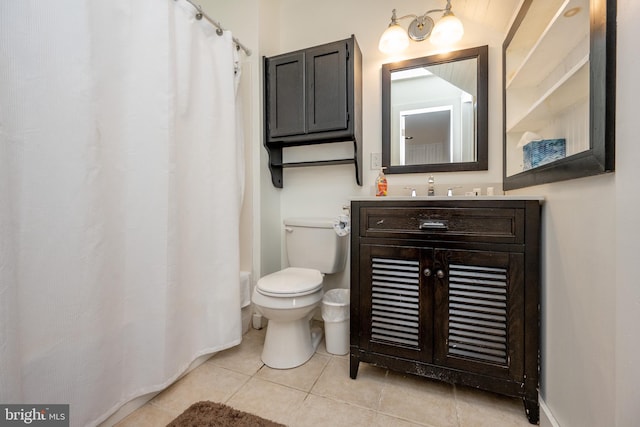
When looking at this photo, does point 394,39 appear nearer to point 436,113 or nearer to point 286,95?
point 436,113

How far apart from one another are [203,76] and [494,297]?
68.7 inches

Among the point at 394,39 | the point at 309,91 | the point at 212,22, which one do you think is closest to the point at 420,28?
the point at 394,39

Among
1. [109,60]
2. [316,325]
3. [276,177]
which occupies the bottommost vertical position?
[316,325]

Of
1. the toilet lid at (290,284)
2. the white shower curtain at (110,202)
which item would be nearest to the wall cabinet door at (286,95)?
the white shower curtain at (110,202)

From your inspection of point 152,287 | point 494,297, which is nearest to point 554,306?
point 494,297

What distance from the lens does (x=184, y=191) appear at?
1281 millimetres

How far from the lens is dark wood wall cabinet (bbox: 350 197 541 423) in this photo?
103cm

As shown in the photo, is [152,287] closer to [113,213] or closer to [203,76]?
[113,213]

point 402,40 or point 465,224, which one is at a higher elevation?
point 402,40

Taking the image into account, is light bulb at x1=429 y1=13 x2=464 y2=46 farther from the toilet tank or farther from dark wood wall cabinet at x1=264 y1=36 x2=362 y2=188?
the toilet tank

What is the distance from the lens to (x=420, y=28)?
160 cm

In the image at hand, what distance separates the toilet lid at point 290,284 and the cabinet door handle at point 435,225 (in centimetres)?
65

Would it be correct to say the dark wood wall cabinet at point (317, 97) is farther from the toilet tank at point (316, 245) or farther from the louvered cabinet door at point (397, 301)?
the louvered cabinet door at point (397, 301)

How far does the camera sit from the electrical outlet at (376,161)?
1800 mm
